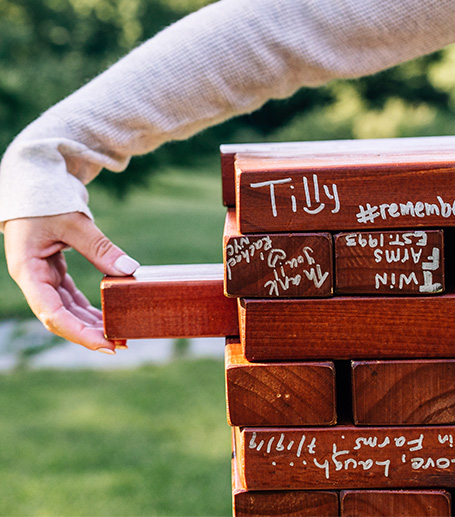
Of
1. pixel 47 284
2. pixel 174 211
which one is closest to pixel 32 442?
pixel 47 284

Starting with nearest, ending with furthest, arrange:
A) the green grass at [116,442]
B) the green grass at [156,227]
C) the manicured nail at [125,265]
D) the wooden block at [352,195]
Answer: the wooden block at [352,195] → the manicured nail at [125,265] → the green grass at [116,442] → the green grass at [156,227]

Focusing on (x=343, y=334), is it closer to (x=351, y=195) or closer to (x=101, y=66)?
(x=351, y=195)

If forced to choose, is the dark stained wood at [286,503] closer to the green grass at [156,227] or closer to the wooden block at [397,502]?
the wooden block at [397,502]

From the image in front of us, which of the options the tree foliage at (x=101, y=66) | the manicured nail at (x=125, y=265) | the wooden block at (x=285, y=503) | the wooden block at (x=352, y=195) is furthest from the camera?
the tree foliage at (x=101, y=66)

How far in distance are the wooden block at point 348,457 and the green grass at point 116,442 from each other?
8.57 feet

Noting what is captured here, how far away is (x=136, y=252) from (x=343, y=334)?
8.50 metres

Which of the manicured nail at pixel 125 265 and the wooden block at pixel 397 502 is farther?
the manicured nail at pixel 125 265

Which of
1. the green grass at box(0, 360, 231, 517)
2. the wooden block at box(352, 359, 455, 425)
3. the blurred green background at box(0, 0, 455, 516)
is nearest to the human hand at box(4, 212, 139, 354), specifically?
the wooden block at box(352, 359, 455, 425)

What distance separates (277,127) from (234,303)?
20.0 meters

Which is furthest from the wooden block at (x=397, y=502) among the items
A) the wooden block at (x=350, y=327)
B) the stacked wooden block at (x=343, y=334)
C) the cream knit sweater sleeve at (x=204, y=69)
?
the cream knit sweater sleeve at (x=204, y=69)

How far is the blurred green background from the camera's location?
392 centimetres

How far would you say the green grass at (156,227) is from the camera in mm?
8258

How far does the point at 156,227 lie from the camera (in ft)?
37.2

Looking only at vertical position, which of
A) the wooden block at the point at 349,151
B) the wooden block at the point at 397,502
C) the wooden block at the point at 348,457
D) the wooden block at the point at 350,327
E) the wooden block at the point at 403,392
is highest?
the wooden block at the point at 349,151
